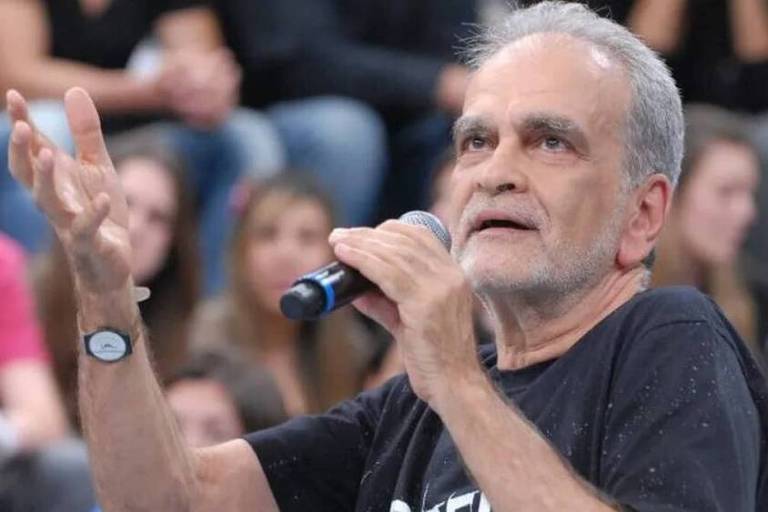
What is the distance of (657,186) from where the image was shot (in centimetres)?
278

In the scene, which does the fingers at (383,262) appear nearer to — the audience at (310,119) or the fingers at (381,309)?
the fingers at (381,309)

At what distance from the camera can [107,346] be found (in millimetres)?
2643

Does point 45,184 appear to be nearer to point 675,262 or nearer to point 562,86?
point 562,86

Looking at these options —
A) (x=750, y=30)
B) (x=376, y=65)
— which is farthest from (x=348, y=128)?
(x=750, y=30)

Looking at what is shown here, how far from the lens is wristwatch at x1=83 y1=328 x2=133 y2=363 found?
2.63m

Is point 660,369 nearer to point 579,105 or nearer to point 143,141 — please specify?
point 579,105

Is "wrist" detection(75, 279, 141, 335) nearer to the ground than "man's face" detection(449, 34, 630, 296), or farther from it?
nearer to the ground

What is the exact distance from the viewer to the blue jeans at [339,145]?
590 centimetres

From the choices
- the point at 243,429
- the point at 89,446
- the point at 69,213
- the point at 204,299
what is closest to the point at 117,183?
the point at 69,213

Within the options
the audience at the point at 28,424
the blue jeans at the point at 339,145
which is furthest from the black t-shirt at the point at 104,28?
the audience at the point at 28,424

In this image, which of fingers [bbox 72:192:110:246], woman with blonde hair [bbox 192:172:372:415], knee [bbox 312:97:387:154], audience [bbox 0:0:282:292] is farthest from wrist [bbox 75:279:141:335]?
knee [bbox 312:97:387:154]

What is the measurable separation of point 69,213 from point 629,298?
31.7 inches

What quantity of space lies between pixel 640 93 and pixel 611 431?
1.88ft

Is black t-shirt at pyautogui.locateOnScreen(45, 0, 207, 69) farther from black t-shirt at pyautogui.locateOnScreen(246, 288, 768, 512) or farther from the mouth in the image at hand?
the mouth
